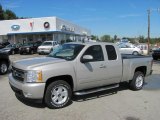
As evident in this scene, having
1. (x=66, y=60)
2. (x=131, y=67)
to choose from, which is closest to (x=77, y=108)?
(x=66, y=60)

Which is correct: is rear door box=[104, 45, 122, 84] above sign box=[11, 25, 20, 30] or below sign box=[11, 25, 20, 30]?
below

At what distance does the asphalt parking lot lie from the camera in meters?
5.99

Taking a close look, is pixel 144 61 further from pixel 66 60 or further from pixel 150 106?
pixel 66 60

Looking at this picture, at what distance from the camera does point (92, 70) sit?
7242 mm

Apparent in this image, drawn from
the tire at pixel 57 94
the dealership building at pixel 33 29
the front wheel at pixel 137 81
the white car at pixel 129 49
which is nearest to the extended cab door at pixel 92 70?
the tire at pixel 57 94

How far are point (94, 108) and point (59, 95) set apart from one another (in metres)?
1.02

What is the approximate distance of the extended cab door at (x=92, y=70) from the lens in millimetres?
6997

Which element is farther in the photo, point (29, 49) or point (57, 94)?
point (29, 49)

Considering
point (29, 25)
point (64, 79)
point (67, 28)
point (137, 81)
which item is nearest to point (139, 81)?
point (137, 81)

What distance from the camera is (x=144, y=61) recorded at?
934 cm

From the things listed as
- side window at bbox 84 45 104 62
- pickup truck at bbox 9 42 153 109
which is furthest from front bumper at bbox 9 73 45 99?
side window at bbox 84 45 104 62

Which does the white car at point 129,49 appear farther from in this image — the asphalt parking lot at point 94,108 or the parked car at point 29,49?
the asphalt parking lot at point 94,108

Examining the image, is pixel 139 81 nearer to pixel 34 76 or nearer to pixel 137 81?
pixel 137 81

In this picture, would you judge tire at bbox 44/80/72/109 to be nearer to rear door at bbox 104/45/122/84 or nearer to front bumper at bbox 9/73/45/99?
front bumper at bbox 9/73/45/99
